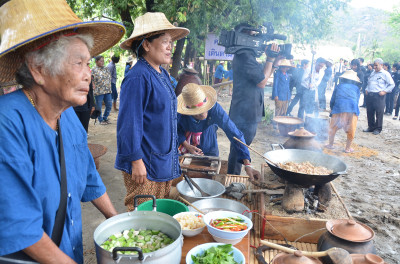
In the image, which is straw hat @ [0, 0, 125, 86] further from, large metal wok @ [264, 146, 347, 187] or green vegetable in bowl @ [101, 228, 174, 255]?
large metal wok @ [264, 146, 347, 187]

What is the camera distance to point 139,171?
2.32m

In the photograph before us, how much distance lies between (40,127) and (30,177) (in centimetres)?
24

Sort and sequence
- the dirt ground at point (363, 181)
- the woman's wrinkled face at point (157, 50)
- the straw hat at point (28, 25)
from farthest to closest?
the dirt ground at point (363, 181), the woman's wrinkled face at point (157, 50), the straw hat at point (28, 25)

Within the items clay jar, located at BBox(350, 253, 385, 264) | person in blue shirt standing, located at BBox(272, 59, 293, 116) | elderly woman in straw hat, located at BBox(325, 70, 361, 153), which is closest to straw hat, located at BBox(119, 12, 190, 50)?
clay jar, located at BBox(350, 253, 385, 264)

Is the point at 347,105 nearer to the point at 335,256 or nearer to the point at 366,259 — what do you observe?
the point at 366,259

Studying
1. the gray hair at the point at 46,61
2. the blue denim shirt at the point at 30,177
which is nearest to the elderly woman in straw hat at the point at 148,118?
the blue denim shirt at the point at 30,177

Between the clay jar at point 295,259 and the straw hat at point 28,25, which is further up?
the straw hat at point 28,25

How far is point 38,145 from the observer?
1200 mm

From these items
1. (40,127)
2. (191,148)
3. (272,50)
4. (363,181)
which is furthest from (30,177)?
(363,181)

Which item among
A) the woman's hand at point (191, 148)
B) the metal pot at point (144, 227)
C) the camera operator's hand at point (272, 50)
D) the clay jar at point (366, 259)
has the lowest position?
the woman's hand at point (191, 148)

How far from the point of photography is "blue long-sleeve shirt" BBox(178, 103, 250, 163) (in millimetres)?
3115

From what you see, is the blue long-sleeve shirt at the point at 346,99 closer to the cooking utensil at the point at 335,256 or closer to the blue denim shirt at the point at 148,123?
the blue denim shirt at the point at 148,123

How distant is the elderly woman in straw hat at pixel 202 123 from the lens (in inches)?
123

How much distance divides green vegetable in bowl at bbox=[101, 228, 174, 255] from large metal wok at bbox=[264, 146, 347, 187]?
1.16 meters
